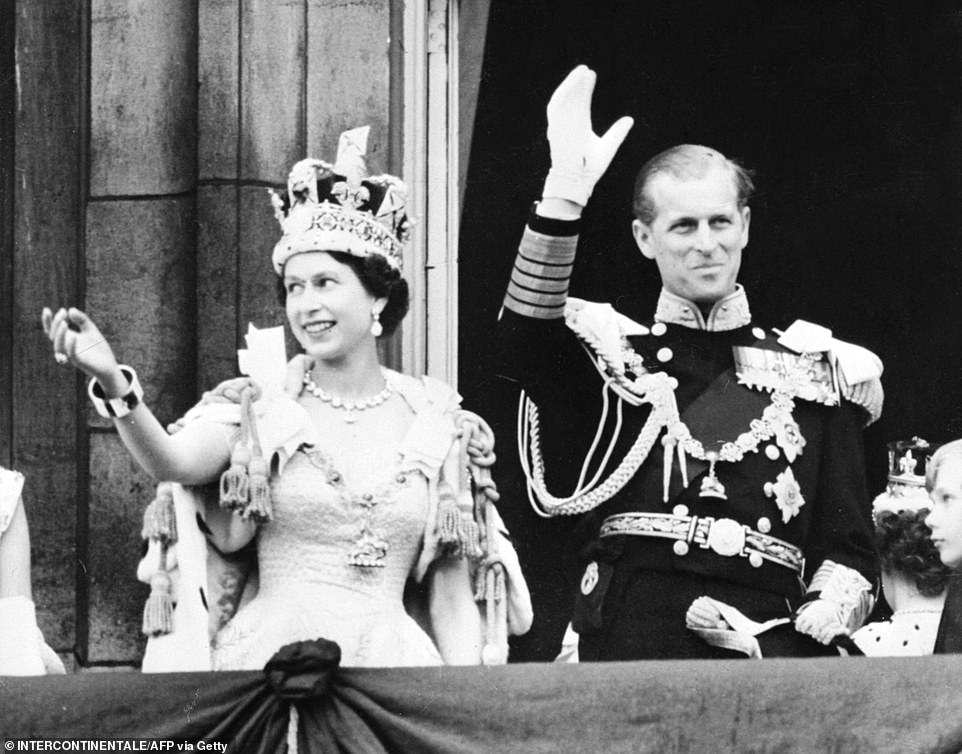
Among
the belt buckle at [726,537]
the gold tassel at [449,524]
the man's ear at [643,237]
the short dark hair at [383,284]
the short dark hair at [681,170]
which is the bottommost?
the belt buckle at [726,537]

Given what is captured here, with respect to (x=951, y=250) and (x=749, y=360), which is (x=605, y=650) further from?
(x=951, y=250)

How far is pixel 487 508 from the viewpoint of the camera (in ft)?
26.4

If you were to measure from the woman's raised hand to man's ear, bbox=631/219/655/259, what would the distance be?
72.4 inches

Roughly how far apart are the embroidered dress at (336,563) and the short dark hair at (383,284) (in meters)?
0.43

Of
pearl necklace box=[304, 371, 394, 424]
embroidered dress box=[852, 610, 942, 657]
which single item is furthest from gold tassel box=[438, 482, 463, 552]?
embroidered dress box=[852, 610, 942, 657]

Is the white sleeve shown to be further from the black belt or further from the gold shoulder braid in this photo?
the black belt

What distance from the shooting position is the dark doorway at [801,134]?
29.5 feet

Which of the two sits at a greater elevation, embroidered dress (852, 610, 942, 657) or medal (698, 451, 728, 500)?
medal (698, 451, 728, 500)

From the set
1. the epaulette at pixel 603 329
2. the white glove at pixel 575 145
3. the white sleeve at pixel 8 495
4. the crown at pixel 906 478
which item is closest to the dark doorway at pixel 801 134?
the crown at pixel 906 478

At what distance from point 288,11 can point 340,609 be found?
205 centimetres

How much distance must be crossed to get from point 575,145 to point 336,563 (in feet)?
4.26

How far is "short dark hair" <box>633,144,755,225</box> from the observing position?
8.48m

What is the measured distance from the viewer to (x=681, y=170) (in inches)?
334

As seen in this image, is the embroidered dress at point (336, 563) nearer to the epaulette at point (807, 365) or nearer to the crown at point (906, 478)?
the epaulette at point (807, 365)
